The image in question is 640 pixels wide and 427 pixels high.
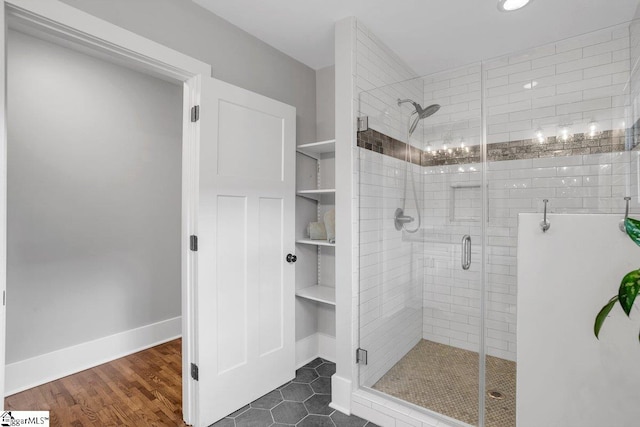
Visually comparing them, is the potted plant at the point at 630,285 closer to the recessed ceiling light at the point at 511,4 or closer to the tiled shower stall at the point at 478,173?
the tiled shower stall at the point at 478,173

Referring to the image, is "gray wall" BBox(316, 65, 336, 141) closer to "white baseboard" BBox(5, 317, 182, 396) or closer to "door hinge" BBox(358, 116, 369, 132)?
"door hinge" BBox(358, 116, 369, 132)

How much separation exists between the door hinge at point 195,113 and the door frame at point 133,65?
23 mm

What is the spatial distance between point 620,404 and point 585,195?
0.88 m

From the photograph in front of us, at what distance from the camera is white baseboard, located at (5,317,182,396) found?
2283mm

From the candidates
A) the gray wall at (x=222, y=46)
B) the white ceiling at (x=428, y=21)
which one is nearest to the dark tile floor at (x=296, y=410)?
the gray wall at (x=222, y=46)

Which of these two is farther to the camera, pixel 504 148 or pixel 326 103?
pixel 326 103

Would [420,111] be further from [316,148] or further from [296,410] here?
[296,410]

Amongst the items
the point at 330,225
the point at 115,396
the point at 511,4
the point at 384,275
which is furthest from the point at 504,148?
the point at 115,396

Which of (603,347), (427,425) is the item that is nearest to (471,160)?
(603,347)

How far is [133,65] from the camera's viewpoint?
181 centimetres

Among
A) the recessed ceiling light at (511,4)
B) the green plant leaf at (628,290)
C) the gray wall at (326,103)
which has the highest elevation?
the recessed ceiling light at (511,4)

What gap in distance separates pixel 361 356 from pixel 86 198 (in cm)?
248

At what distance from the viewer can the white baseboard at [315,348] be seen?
2615mm

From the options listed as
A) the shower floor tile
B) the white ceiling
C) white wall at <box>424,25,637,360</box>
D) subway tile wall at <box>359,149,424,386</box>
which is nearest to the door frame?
the white ceiling
